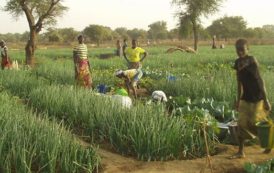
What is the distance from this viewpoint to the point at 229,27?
7331 centimetres

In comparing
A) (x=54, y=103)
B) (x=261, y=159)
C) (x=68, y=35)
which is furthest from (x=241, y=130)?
(x=68, y=35)

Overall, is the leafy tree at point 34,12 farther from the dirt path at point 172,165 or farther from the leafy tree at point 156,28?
the leafy tree at point 156,28

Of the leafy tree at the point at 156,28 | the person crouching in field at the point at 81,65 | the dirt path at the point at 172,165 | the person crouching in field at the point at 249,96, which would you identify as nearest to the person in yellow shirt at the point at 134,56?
the person crouching in field at the point at 81,65

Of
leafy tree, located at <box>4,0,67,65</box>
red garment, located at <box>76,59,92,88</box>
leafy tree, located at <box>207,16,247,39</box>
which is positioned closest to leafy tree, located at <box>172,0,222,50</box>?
leafy tree, located at <box>4,0,67,65</box>

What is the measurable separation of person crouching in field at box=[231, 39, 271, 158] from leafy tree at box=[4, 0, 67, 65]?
16730 millimetres

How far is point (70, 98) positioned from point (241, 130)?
2992mm

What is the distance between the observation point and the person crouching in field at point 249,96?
5465 millimetres

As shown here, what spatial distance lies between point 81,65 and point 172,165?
18.7 feet

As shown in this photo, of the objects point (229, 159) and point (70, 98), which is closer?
point (229, 159)

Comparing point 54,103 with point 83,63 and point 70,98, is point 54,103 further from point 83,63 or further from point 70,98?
point 83,63

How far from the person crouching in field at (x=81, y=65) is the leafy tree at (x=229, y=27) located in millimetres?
63645

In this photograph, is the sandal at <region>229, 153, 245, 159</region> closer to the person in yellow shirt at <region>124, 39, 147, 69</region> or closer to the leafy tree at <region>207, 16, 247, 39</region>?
the person in yellow shirt at <region>124, 39, 147, 69</region>

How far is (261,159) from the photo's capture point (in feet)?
17.6

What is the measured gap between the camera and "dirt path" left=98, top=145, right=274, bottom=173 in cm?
492
